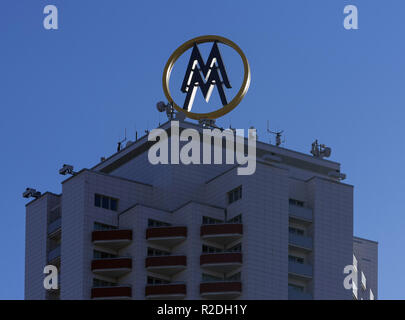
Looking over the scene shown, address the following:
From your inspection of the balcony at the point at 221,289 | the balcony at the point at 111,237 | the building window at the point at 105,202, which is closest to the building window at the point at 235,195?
the balcony at the point at 221,289

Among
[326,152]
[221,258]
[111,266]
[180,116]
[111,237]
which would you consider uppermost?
[180,116]

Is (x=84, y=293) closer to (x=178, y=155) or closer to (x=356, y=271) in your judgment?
(x=178, y=155)

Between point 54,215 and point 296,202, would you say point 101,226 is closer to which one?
point 54,215

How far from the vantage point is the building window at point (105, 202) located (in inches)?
5344

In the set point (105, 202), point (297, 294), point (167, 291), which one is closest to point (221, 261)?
point (167, 291)

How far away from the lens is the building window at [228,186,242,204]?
13362cm

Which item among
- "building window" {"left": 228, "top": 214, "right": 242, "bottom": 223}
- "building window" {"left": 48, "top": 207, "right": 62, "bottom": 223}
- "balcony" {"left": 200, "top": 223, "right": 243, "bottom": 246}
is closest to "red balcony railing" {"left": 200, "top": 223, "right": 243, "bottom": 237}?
"balcony" {"left": 200, "top": 223, "right": 243, "bottom": 246}

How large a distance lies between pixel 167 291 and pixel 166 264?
3.47 meters

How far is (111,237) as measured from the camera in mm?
132750

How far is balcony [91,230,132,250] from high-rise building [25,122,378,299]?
0.11m

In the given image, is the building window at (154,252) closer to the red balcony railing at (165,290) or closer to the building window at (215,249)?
the red balcony railing at (165,290)

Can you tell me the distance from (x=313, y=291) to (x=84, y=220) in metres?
27.8

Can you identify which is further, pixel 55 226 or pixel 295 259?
pixel 55 226

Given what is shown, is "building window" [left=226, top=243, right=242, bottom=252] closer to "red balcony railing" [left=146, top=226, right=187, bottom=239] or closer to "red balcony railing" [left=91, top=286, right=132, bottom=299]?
"red balcony railing" [left=146, top=226, right=187, bottom=239]
